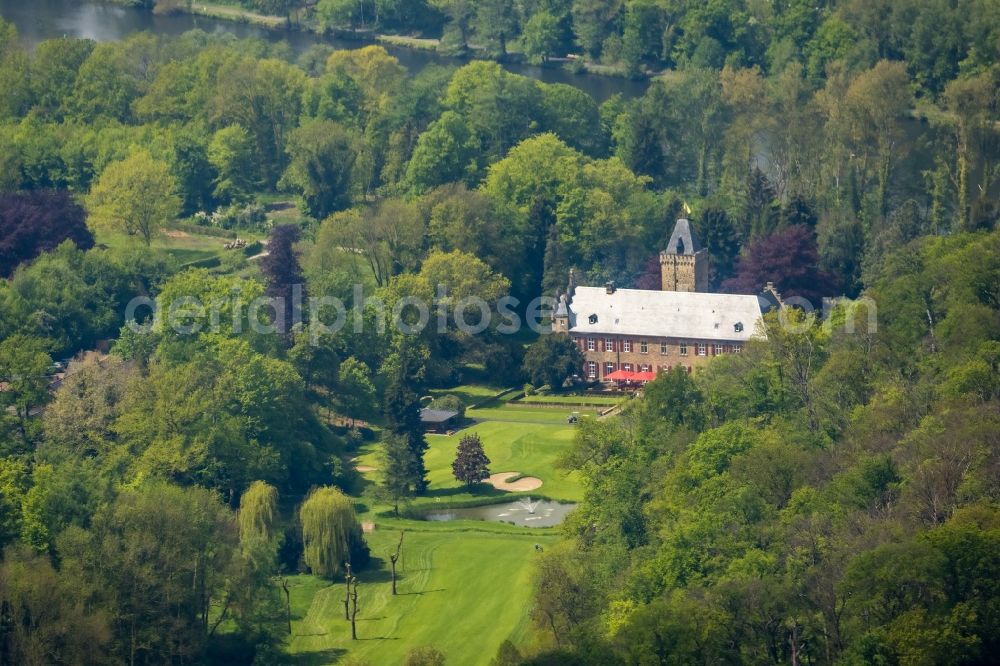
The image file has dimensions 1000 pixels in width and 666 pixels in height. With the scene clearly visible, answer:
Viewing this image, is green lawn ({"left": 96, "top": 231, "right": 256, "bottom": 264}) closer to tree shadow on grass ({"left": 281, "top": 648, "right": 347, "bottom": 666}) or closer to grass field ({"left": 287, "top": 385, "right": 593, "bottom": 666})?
grass field ({"left": 287, "top": 385, "right": 593, "bottom": 666})

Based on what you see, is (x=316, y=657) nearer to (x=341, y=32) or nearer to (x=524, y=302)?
(x=524, y=302)

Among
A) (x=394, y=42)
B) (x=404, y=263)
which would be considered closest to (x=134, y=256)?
(x=404, y=263)

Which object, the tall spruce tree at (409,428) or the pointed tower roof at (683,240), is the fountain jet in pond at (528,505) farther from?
the pointed tower roof at (683,240)

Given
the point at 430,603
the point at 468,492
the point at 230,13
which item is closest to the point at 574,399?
the point at 468,492

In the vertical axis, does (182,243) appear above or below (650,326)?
above

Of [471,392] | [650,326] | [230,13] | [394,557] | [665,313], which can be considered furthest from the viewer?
[230,13]

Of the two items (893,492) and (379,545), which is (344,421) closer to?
(379,545)

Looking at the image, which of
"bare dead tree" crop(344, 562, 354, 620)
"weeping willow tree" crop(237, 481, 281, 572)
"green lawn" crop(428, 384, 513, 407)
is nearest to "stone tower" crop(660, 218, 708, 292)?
"green lawn" crop(428, 384, 513, 407)
